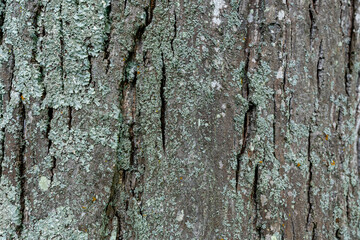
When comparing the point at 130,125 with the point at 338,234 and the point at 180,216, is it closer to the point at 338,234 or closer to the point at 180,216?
the point at 180,216

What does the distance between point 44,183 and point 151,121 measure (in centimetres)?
44

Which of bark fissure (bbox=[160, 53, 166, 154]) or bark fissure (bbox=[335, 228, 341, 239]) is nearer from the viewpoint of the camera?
bark fissure (bbox=[160, 53, 166, 154])

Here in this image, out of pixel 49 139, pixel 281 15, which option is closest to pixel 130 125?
pixel 49 139

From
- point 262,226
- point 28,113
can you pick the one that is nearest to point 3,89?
point 28,113

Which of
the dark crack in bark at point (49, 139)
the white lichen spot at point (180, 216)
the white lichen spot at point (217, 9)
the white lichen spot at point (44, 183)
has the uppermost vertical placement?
the white lichen spot at point (217, 9)

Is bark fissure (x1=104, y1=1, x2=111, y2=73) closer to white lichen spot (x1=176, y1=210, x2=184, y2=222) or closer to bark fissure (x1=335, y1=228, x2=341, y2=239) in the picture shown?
white lichen spot (x1=176, y1=210, x2=184, y2=222)

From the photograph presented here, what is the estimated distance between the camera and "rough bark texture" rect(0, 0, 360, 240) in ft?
3.17

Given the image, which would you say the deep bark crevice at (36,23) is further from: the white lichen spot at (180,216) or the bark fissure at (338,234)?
the bark fissure at (338,234)

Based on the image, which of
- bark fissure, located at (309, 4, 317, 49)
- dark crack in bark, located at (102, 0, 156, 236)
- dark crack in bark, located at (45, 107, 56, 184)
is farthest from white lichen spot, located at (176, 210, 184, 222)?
bark fissure, located at (309, 4, 317, 49)

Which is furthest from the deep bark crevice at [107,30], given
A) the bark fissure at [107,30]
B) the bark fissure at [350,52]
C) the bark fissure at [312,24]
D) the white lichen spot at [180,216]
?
the bark fissure at [350,52]

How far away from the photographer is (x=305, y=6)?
109cm

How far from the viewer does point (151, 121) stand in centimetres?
100

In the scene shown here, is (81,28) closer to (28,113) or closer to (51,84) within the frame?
(51,84)

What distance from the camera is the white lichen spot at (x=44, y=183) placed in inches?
38.0
